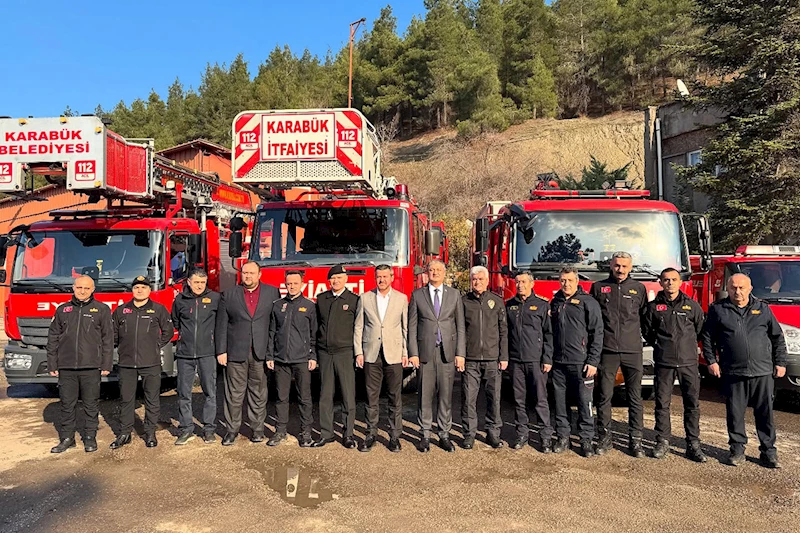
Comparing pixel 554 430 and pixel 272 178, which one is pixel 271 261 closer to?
pixel 272 178

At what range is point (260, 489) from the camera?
4695mm

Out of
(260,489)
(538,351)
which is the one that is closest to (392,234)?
(538,351)

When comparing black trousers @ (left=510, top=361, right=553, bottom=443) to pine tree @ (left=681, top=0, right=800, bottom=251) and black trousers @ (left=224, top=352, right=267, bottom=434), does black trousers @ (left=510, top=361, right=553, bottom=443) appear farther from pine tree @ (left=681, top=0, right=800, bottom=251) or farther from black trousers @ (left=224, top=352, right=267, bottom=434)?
pine tree @ (left=681, top=0, right=800, bottom=251)

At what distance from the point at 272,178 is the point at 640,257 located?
14.0ft

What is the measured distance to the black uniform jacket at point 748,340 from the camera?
5266 mm

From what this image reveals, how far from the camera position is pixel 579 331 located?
550cm

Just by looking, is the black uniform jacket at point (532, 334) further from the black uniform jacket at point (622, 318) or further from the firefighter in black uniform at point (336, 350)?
the firefighter in black uniform at point (336, 350)

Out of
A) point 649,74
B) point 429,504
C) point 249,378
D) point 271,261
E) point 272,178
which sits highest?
point 649,74

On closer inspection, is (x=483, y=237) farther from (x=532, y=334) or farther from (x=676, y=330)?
(x=676, y=330)

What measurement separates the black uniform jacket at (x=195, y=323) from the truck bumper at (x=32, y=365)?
4.46 feet

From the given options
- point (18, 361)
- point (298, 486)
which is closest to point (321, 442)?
point (298, 486)

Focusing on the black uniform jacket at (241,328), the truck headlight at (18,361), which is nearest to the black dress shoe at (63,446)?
the black uniform jacket at (241,328)

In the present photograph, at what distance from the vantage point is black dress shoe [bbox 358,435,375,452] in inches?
220

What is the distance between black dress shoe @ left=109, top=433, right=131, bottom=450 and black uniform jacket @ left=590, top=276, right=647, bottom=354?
4.67 meters
